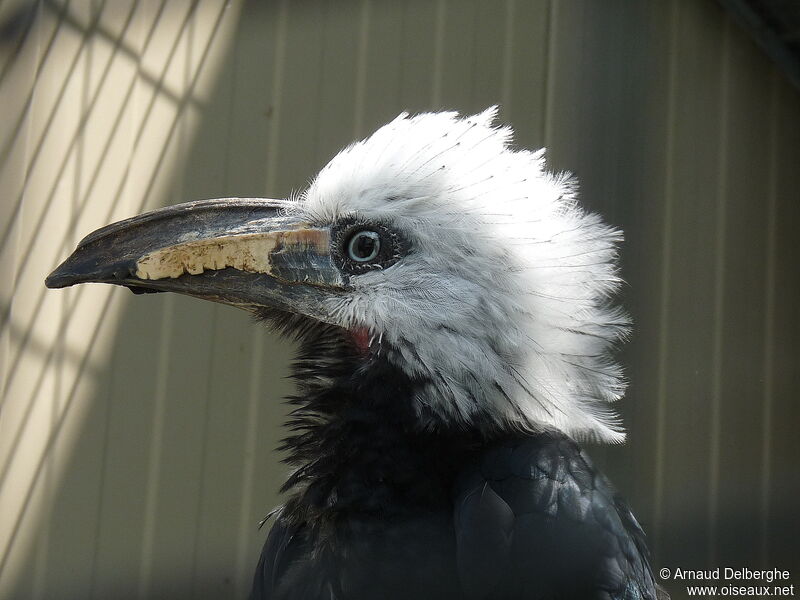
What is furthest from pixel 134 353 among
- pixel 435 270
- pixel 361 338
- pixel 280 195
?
pixel 435 270

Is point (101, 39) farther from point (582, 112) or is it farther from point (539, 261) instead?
point (539, 261)

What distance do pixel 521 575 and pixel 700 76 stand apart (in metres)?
2.97

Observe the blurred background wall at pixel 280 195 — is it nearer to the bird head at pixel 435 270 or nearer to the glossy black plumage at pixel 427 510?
the bird head at pixel 435 270

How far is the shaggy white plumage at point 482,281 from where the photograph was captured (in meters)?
2.41

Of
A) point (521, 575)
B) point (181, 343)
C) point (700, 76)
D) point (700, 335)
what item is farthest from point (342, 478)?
point (700, 76)

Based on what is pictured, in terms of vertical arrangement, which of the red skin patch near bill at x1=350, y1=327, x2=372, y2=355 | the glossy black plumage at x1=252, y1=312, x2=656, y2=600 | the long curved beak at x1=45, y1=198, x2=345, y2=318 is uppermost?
the long curved beak at x1=45, y1=198, x2=345, y2=318

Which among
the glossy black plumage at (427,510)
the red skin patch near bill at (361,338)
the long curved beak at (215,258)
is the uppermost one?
the long curved beak at (215,258)

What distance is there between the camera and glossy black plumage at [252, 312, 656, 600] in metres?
2.18

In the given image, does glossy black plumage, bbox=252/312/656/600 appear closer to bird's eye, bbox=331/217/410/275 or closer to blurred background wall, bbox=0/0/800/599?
bird's eye, bbox=331/217/410/275

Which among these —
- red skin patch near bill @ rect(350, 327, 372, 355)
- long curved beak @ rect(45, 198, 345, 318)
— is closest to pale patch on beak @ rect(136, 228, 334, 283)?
long curved beak @ rect(45, 198, 345, 318)

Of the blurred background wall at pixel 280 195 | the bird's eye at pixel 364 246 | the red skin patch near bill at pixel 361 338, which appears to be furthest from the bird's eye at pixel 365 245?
the blurred background wall at pixel 280 195

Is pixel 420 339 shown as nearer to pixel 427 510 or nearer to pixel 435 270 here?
pixel 435 270

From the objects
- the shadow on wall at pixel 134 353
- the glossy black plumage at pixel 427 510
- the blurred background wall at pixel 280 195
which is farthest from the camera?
the shadow on wall at pixel 134 353

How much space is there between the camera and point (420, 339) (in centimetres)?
240
